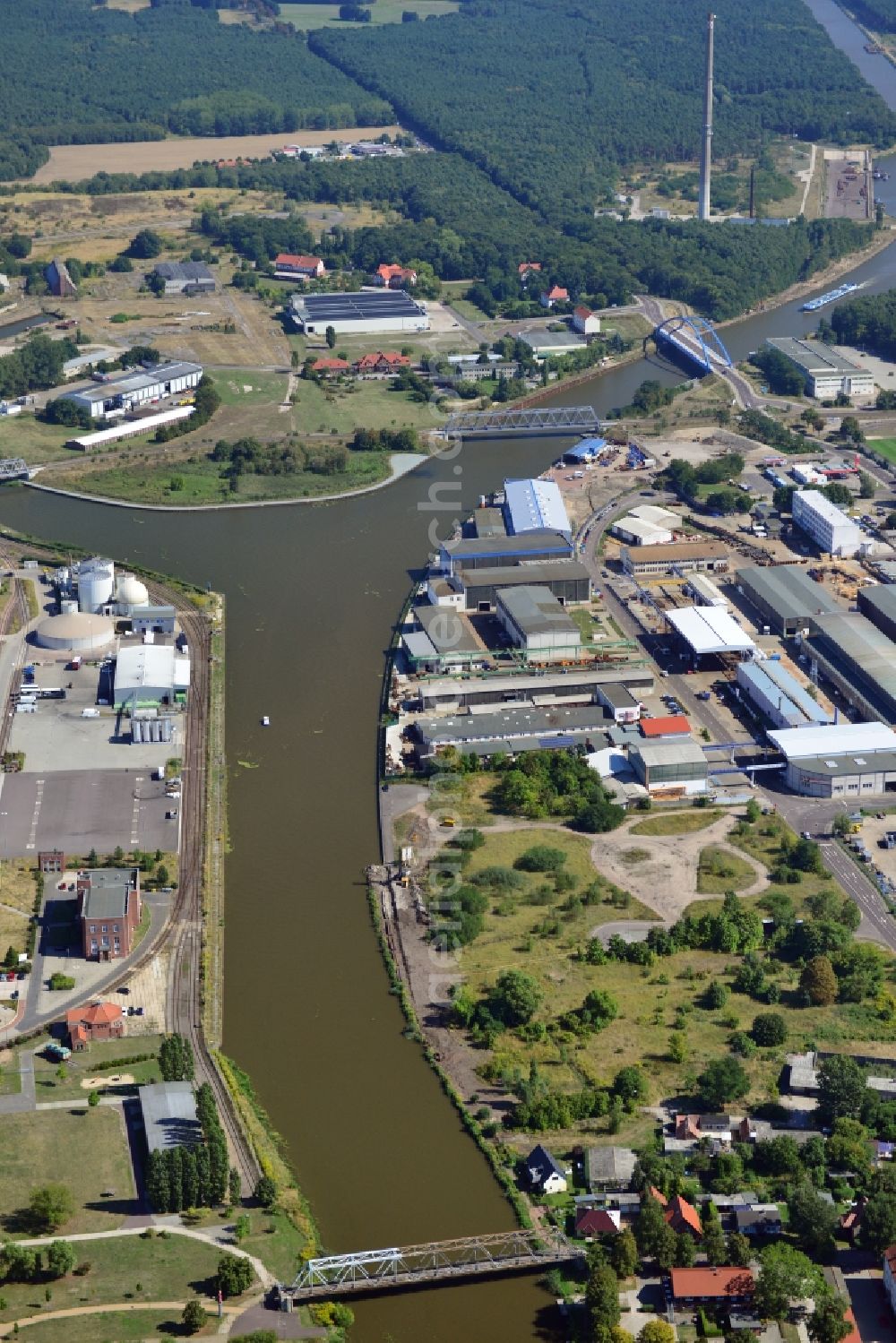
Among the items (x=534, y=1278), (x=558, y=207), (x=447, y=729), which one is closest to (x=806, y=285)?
(x=558, y=207)

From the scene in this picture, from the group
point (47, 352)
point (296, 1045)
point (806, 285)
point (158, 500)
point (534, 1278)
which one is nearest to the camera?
point (534, 1278)

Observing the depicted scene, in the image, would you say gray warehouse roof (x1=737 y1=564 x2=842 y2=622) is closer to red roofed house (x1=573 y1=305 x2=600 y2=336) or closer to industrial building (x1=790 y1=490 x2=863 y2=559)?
industrial building (x1=790 y1=490 x2=863 y2=559)

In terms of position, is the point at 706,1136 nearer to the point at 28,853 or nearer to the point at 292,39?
the point at 28,853

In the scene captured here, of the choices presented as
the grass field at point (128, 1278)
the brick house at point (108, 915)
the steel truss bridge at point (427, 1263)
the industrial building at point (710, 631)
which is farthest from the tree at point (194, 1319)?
A: the industrial building at point (710, 631)

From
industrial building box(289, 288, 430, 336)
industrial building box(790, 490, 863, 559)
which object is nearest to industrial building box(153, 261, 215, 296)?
industrial building box(289, 288, 430, 336)

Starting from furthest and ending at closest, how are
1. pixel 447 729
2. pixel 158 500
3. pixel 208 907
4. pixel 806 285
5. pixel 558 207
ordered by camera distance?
pixel 558 207 → pixel 806 285 → pixel 158 500 → pixel 447 729 → pixel 208 907

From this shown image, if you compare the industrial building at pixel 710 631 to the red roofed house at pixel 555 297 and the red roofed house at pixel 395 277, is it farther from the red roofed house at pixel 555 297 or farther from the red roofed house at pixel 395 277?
the red roofed house at pixel 395 277
